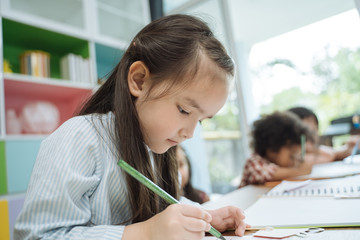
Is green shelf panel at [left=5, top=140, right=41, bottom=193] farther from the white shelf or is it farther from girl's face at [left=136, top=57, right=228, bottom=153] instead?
girl's face at [left=136, top=57, right=228, bottom=153]

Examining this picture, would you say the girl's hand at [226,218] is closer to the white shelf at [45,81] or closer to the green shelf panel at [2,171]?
the green shelf panel at [2,171]

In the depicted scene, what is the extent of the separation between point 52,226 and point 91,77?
199 centimetres

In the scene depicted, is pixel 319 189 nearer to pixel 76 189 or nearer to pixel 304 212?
pixel 304 212

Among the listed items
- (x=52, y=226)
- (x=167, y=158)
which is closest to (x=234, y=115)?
(x=167, y=158)

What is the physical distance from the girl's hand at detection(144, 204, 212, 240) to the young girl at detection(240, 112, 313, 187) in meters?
1.00

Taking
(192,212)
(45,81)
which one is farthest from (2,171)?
(192,212)

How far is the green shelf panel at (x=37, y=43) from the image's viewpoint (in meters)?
2.01

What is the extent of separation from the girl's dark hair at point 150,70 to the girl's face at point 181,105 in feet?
0.07

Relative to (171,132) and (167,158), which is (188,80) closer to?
(171,132)

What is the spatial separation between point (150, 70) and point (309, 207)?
0.57 metres

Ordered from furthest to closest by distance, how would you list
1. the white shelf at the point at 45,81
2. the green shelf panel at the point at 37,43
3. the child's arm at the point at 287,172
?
1. the green shelf panel at the point at 37,43
2. the white shelf at the point at 45,81
3. the child's arm at the point at 287,172

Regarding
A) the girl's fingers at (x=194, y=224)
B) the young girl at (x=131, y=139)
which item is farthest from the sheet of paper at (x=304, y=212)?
the girl's fingers at (x=194, y=224)

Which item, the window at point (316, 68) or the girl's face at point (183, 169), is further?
the window at point (316, 68)

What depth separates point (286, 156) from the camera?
160 cm
